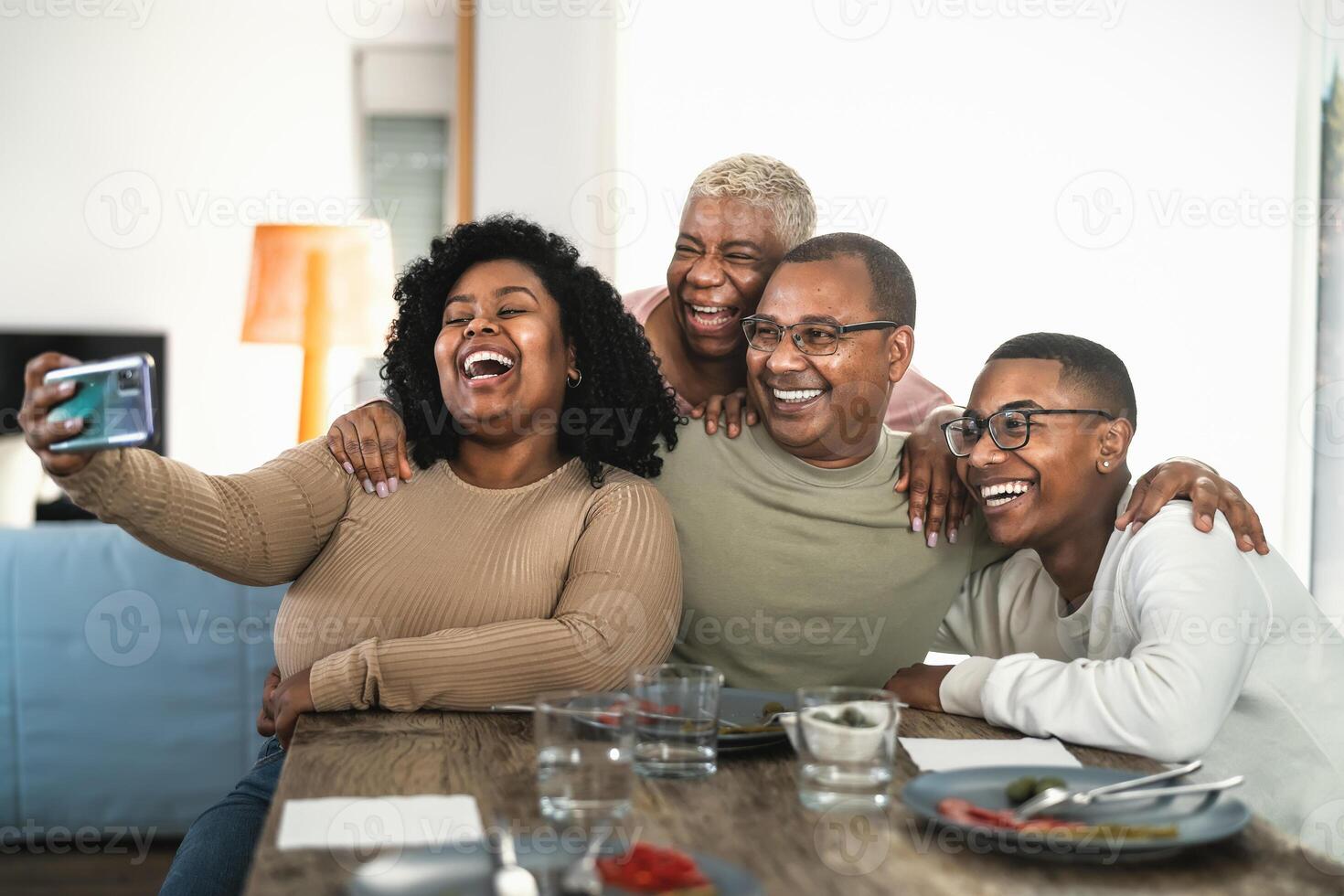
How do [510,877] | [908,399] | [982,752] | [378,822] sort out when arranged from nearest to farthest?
[510,877] → [378,822] → [982,752] → [908,399]

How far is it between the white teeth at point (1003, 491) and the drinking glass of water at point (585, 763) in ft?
2.62

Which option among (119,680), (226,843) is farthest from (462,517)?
(119,680)

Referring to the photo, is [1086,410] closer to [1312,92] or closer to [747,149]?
[1312,92]

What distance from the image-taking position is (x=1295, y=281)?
3.25 metres

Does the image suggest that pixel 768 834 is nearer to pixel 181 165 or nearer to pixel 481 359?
pixel 481 359

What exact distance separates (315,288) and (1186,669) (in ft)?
9.85

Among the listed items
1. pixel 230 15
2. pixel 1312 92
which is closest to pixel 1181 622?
pixel 1312 92

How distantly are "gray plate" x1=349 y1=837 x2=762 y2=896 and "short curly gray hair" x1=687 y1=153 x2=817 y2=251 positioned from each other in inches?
55.0

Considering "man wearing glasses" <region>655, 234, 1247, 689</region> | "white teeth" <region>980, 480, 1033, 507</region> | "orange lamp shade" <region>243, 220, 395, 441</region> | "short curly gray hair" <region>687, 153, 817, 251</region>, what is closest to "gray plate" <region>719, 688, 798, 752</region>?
"man wearing glasses" <region>655, 234, 1247, 689</region>

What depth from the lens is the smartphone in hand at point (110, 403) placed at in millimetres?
1180

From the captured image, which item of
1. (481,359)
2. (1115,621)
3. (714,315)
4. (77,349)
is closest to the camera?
(1115,621)

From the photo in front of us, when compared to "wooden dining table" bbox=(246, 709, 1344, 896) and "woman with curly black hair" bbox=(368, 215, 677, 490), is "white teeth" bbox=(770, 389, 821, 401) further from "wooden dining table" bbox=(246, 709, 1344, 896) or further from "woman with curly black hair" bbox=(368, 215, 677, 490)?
"wooden dining table" bbox=(246, 709, 1344, 896)

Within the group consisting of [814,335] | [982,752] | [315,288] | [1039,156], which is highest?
[1039,156]

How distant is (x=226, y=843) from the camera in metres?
1.52
